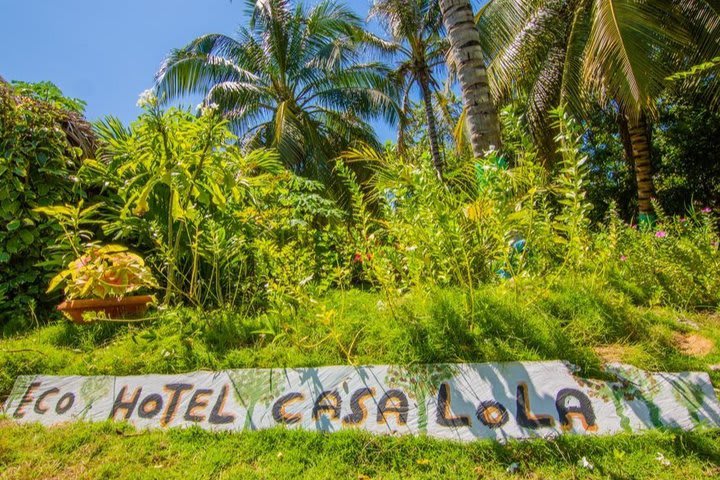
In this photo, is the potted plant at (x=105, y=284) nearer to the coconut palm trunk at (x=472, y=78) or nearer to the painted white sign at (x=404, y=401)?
the painted white sign at (x=404, y=401)

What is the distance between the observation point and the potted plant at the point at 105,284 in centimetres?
277

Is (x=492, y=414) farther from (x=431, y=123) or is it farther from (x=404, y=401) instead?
(x=431, y=123)

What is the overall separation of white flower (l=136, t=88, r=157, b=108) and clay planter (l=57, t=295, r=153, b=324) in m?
1.26

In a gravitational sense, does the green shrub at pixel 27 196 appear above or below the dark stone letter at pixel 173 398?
above

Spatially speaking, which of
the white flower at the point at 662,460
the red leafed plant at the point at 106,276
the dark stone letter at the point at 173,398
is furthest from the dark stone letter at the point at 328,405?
the red leafed plant at the point at 106,276

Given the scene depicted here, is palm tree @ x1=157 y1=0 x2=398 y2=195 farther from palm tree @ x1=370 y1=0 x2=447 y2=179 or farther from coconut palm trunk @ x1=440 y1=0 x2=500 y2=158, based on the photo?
coconut palm trunk @ x1=440 y1=0 x2=500 y2=158

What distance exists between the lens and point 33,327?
10.8 feet

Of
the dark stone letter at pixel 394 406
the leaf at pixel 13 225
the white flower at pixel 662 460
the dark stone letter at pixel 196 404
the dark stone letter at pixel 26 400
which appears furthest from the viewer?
the leaf at pixel 13 225

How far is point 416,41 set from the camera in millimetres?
11414

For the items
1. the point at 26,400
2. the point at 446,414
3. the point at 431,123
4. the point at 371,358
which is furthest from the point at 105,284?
the point at 431,123

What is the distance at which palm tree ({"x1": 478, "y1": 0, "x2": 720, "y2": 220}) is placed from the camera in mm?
5676

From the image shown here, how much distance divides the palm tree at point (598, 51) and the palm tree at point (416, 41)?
2351 mm

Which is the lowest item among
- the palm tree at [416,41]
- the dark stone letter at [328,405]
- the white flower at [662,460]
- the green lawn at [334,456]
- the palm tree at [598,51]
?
the white flower at [662,460]

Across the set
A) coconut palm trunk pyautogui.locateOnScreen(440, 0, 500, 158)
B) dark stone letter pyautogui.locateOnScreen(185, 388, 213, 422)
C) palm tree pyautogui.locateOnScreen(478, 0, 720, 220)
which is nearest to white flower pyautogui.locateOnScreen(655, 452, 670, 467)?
dark stone letter pyautogui.locateOnScreen(185, 388, 213, 422)
